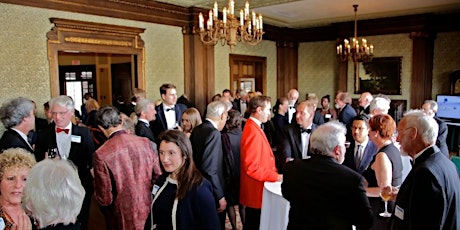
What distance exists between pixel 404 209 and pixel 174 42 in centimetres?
690

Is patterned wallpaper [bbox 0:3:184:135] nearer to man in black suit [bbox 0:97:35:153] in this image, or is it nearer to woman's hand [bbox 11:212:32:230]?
man in black suit [bbox 0:97:35:153]

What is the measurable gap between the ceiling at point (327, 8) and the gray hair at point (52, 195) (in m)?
6.62

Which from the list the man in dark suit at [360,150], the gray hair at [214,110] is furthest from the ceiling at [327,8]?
the man in dark suit at [360,150]

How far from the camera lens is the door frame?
630 centimetres

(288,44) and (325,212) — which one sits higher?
(288,44)

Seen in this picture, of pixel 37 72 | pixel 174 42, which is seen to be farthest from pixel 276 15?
pixel 37 72

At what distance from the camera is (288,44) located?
1205 centimetres

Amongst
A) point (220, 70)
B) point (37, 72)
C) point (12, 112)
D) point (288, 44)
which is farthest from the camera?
point (288, 44)

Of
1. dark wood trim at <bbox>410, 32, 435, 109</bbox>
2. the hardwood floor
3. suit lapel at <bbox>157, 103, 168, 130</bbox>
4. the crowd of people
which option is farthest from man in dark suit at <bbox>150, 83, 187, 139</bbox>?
dark wood trim at <bbox>410, 32, 435, 109</bbox>

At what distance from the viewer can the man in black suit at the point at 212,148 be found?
3451 millimetres

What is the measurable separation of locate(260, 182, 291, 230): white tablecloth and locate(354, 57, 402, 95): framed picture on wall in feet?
27.7

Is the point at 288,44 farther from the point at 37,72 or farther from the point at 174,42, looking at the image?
the point at 37,72

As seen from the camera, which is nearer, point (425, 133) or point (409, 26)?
point (425, 133)

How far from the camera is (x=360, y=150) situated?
3.51 meters
